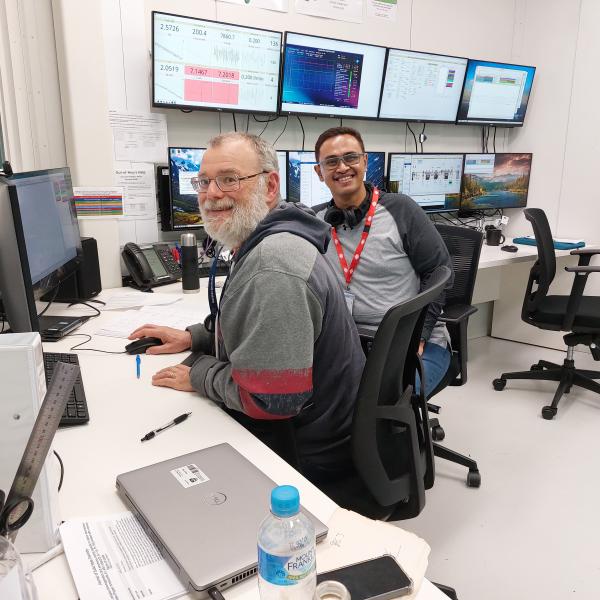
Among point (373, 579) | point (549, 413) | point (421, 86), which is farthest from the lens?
point (421, 86)

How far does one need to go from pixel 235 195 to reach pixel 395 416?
0.70 metres

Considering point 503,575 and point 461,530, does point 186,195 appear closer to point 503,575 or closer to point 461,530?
point 461,530

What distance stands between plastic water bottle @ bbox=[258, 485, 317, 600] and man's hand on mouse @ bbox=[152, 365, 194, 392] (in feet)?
2.34

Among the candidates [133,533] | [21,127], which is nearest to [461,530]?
[133,533]

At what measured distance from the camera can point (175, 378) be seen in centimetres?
132

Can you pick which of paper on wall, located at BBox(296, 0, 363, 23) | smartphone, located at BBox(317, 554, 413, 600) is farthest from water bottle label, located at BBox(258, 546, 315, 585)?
paper on wall, located at BBox(296, 0, 363, 23)

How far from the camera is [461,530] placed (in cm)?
191

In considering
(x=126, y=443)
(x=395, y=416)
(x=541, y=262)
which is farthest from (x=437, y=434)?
(x=126, y=443)

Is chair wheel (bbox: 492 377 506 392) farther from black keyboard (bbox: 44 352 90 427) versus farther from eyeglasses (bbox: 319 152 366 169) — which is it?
black keyboard (bbox: 44 352 90 427)

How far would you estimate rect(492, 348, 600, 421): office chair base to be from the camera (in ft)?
9.17

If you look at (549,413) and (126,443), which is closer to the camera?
(126,443)

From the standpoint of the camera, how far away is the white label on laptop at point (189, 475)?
869 mm

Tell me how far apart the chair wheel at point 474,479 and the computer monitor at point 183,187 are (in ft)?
5.14

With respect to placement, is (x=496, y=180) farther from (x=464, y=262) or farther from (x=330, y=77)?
(x=464, y=262)
